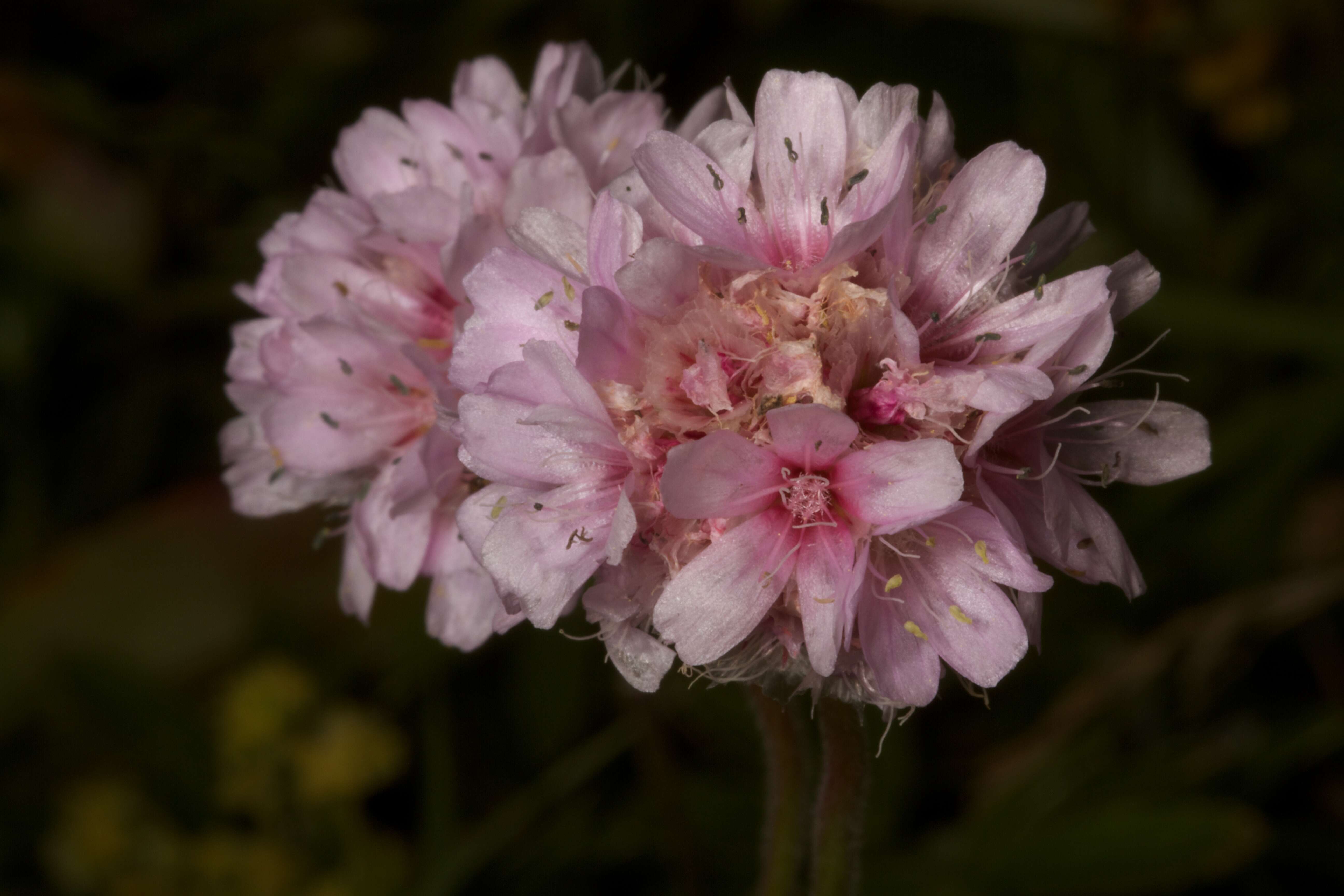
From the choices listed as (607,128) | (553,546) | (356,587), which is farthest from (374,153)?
(553,546)

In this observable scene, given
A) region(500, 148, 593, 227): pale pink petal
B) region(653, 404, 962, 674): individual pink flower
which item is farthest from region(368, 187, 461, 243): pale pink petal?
region(653, 404, 962, 674): individual pink flower

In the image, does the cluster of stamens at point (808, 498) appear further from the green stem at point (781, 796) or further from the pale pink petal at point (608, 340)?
the green stem at point (781, 796)

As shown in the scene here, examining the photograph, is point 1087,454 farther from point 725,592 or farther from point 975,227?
point 725,592

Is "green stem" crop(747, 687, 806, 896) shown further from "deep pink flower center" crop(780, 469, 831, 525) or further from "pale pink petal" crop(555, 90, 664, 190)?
"pale pink petal" crop(555, 90, 664, 190)

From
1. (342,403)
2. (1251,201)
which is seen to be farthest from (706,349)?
(1251,201)

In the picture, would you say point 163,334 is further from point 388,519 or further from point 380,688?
point 388,519

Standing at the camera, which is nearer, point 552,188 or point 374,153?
point 552,188

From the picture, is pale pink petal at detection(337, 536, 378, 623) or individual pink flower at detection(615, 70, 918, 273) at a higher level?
individual pink flower at detection(615, 70, 918, 273)
